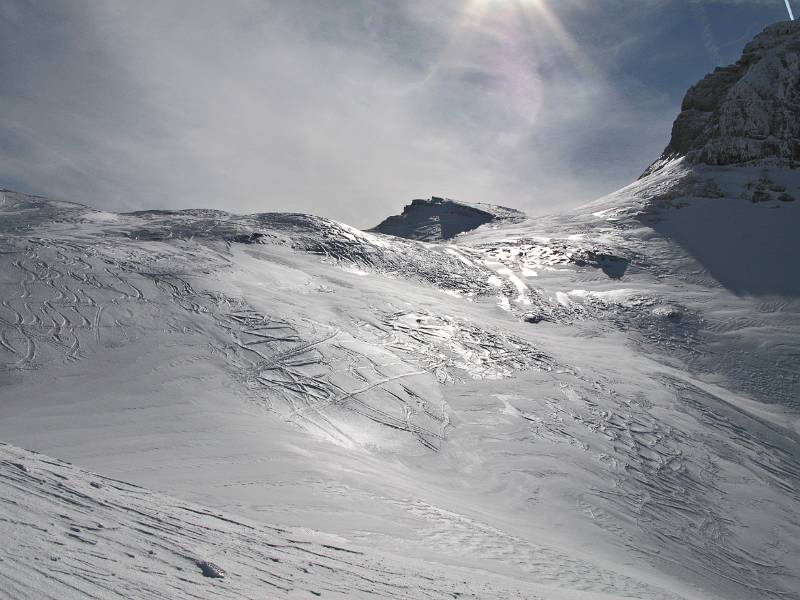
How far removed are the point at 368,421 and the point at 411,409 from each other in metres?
1.66

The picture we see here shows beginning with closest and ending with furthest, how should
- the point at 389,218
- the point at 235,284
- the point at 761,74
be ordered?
the point at 235,284 → the point at 761,74 → the point at 389,218

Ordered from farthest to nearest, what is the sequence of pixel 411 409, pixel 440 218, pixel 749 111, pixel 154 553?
pixel 440 218
pixel 749 111
pixel 411 409
pixel 154 553

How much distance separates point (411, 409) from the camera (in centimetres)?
1410

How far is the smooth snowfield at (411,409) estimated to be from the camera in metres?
8.35

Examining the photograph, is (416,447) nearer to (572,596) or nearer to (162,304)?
(572,596)

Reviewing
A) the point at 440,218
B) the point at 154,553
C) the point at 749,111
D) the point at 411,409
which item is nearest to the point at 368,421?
the point at 411,409

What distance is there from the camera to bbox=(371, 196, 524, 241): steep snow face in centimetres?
5509

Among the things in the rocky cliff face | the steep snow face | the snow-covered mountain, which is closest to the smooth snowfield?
the snow-covered mountain

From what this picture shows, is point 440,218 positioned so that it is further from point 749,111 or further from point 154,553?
point 154,553

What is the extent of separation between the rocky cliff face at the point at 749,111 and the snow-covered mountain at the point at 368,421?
21.8 metres

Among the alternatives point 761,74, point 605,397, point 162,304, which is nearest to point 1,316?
point 162,304

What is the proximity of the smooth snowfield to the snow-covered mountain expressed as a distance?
0.08 m

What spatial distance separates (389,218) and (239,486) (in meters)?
58.9

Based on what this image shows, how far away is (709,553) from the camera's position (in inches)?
453
